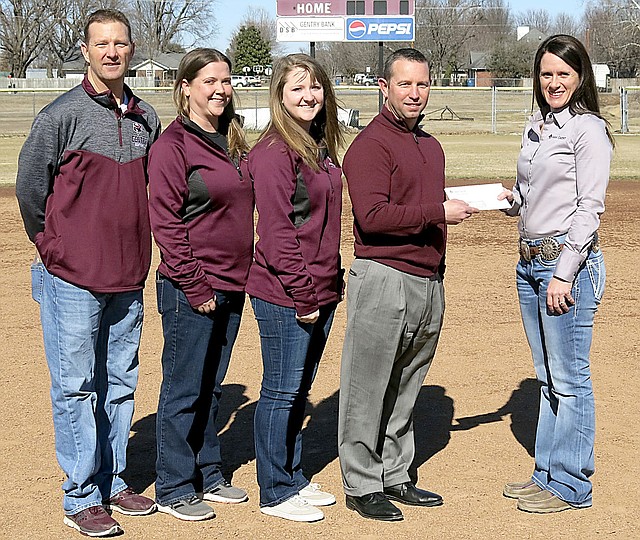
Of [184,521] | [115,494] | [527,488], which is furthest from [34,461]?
[527,488]

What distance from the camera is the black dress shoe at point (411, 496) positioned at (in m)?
4.60

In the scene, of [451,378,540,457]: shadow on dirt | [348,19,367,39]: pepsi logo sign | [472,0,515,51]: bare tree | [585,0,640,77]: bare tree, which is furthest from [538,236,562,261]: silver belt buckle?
[472,0,515,51]: bare tree

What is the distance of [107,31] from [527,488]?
9.48ft

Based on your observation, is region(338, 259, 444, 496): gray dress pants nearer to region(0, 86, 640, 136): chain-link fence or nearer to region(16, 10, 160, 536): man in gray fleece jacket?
region(16, 10, 160, 536): man in gray fleece jacket

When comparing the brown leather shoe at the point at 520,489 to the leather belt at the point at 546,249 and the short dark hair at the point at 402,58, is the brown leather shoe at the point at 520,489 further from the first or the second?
the short dark hair at the point at 402,58

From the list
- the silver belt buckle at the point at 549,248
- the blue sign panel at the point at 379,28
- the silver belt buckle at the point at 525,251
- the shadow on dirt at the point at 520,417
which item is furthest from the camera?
the blue sign panel at the point at 379,28

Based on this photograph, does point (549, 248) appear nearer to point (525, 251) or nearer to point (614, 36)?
point (525, 251)

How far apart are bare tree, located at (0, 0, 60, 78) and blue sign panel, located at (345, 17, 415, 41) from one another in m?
47.9

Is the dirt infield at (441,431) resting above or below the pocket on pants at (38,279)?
below

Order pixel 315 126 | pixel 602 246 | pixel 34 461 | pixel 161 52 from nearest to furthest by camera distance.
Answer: pixel 315 126, pixel 34 461, pixel 602 246, pixel 161 52

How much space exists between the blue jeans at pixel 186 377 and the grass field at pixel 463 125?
20.3ft

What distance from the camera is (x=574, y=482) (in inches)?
179

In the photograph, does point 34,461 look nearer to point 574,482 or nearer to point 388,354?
point 388,354

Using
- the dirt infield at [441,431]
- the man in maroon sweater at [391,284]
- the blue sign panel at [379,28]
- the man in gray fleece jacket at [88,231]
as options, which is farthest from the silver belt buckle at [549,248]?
the blue sign panel at [379,28]
